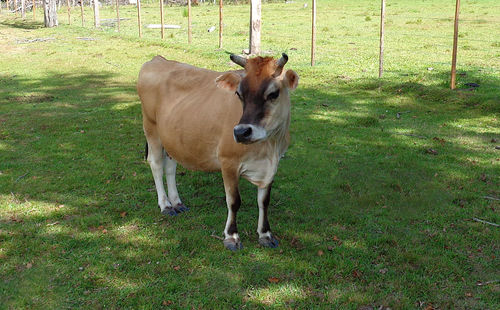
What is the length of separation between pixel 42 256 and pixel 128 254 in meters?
0.93

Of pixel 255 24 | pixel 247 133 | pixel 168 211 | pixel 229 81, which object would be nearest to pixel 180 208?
pixel 168 211

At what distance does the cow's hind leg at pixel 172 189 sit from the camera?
6.27 metres

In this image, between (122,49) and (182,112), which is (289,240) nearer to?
(182,112)

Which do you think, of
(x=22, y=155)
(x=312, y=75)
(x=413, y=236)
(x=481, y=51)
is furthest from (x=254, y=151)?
(x=481, y=51)

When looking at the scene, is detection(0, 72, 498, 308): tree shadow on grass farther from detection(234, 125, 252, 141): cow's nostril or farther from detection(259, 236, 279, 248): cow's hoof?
detection(234, 125, 252, 141): cow's nostril

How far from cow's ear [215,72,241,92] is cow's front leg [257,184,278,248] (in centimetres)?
121

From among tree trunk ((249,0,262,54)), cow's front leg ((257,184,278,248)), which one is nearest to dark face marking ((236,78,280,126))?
cow's front leg ((257,184,278,248))

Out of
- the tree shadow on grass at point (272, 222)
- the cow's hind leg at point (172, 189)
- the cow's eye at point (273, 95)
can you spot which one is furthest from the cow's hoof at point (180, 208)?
the cow's eye at point (273, 95)

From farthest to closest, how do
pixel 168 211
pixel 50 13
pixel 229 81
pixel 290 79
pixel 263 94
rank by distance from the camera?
pixel 50 13 → pixel 168 211 → pixel 229 81 → pixel 290 79 → pixel 263 94

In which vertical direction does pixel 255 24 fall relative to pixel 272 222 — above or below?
above

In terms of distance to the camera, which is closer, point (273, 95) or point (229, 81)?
point (273, 95)

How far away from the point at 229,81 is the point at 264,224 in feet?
5.59

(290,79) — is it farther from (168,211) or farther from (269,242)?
(168,211)

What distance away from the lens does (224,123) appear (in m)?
5.12
